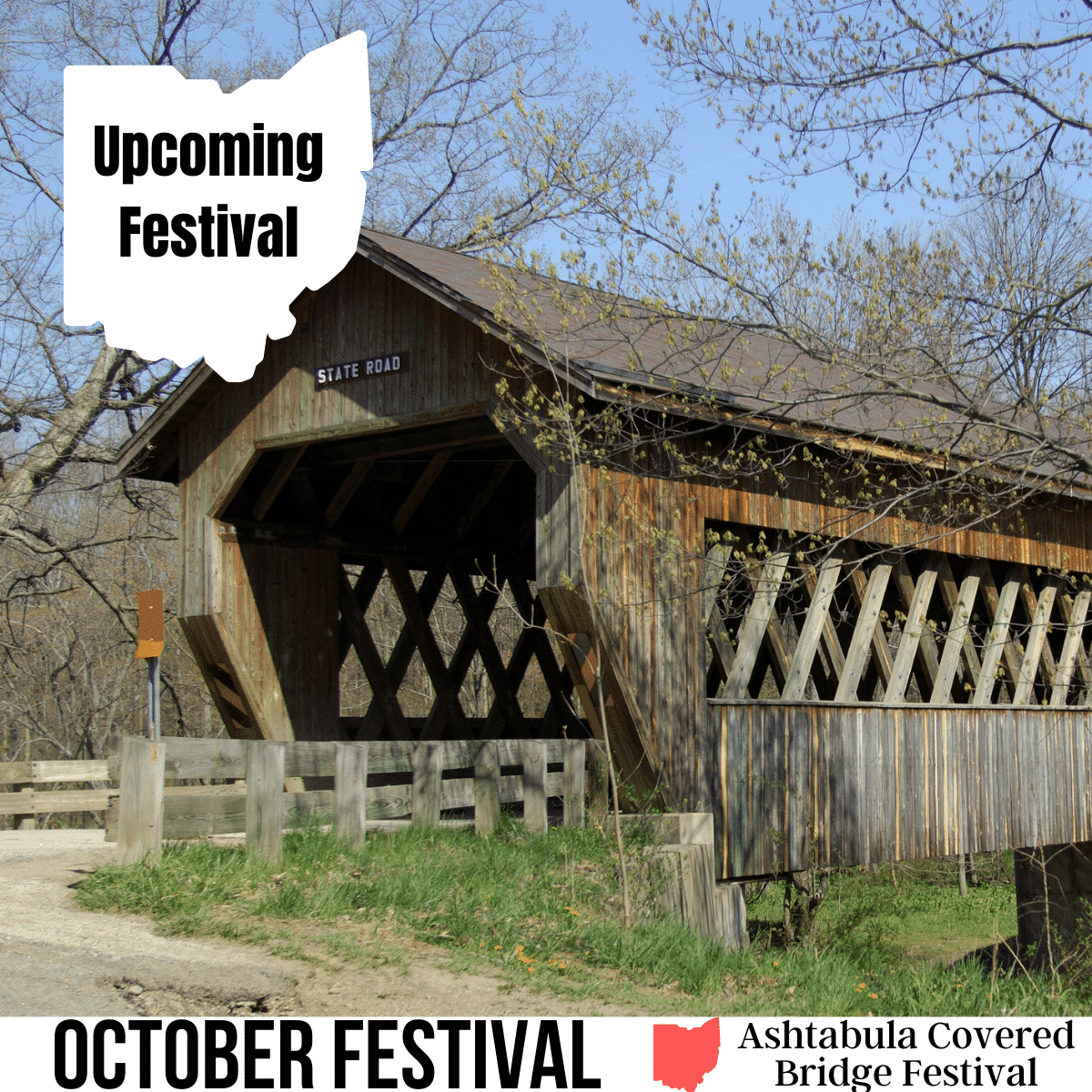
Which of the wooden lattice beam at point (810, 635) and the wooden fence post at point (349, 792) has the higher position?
the wooden lattice beam at point (810, 635)

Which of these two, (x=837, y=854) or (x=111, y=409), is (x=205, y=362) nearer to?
(x=837, y=854)

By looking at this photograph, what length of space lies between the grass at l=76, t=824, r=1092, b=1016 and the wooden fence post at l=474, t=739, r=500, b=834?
338 millimetres

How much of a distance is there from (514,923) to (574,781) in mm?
2587

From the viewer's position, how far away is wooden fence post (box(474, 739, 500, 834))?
9586 millimetres

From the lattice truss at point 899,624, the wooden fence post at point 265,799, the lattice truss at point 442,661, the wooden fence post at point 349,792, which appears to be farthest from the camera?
the lattice truss at point 442,661

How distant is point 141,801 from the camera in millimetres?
8180

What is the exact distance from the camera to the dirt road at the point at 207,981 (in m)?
5.86

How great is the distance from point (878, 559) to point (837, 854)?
2800 mm

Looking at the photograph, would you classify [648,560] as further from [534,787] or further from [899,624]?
[899,624]

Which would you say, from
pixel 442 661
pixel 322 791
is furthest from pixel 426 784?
pixel 442 661

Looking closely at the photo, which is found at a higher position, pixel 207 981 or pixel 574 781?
pixel 574 781

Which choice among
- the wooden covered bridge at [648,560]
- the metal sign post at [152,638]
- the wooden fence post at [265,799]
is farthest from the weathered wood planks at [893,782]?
the metal sign post at [152,638]

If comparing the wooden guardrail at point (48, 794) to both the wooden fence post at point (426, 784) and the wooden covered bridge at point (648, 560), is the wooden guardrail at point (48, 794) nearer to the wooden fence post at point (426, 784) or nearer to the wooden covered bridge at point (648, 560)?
the wooden covered bridge at point (648, 560)

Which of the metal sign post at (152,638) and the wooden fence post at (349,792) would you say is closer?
the metal sign post at (152,638)
